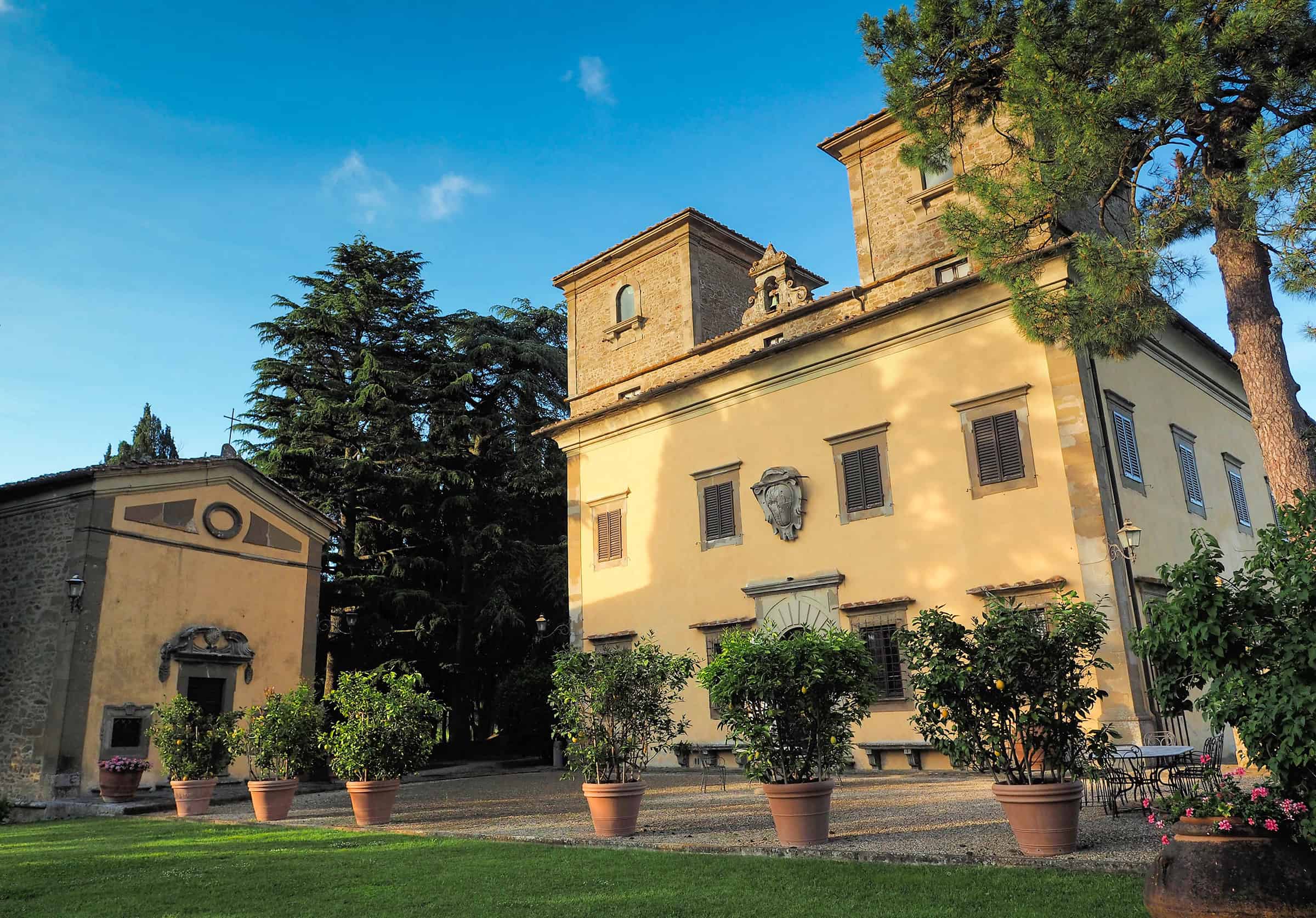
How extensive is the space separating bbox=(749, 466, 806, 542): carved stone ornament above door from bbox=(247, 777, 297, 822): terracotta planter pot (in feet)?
32.0

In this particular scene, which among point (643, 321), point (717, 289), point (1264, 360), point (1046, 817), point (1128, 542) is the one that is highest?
point (717, 289)

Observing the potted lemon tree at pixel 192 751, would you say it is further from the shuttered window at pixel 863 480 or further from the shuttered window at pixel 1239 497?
the shuttered window at pixel 1239 497

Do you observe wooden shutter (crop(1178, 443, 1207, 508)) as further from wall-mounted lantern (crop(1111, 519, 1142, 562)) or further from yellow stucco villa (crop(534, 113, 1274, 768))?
wall-mounted lantern (crop(1111, 519, 1142, 562))

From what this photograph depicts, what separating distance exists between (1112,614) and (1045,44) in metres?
8.07

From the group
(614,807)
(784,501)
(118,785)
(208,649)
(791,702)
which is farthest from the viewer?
(208,649)

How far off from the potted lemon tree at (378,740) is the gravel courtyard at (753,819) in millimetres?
465

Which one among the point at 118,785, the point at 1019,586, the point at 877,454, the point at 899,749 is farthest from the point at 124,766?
the point at 1019,586

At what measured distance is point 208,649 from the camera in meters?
17.9

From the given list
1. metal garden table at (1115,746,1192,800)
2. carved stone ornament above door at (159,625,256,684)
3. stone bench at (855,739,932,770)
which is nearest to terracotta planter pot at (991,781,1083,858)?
metal garden table at (1115,746,1192,800)

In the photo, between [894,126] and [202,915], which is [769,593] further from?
[202,915]

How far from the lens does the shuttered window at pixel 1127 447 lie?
Result: 1475 cm

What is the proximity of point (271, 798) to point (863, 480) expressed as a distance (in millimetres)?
11133

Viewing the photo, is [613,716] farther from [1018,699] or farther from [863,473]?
[863,473]

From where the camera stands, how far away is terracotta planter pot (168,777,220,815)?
13.2m
